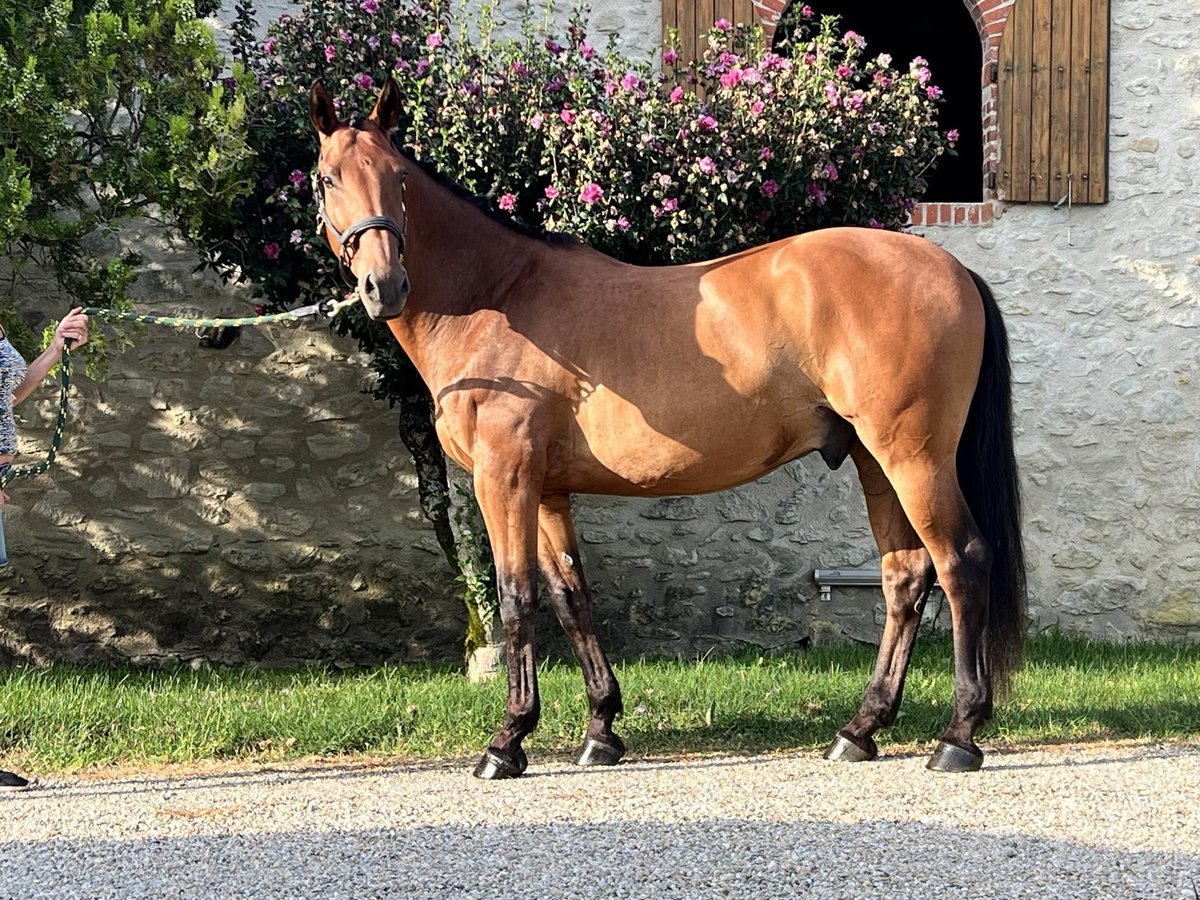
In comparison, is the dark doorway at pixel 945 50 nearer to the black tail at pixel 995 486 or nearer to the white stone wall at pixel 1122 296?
the white stone wall at pixel 1122 296

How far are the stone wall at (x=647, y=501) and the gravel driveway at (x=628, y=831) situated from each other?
2.88m

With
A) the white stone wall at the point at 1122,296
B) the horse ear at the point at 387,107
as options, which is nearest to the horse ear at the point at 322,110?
the horse ear at the point at 387,107

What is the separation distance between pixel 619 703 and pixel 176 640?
356cm

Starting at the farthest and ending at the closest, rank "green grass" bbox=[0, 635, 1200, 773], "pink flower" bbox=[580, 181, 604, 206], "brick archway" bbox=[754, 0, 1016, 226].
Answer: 1. "brick archway" bbox=[754, 0, 1016, 226]
2. "pink flower" bbox=[580, 181, 604, 206]
3. "green grass" bbox=[0, 635, 1200, 773]

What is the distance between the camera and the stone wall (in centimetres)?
742

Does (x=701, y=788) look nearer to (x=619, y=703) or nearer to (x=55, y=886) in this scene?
(x=619, y=703)

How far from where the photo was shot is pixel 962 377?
466 centimetres

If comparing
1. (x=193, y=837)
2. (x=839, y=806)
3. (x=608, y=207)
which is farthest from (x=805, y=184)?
(x=193, y=837)

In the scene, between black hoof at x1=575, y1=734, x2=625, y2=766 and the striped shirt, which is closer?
the striped shirt

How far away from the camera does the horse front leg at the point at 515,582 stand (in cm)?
459

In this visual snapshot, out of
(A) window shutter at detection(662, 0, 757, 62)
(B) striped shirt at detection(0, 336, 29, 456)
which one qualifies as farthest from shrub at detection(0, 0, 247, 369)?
(A) window shutter at detection(662, 0, 757, 62)

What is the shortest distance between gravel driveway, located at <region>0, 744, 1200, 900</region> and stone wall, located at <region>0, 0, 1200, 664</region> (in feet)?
9.44

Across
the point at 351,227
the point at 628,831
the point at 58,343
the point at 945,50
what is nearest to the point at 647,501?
the point at 351,227

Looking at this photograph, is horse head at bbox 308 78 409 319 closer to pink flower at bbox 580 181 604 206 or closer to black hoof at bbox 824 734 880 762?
pink flower at bbox 580 181 604 206
